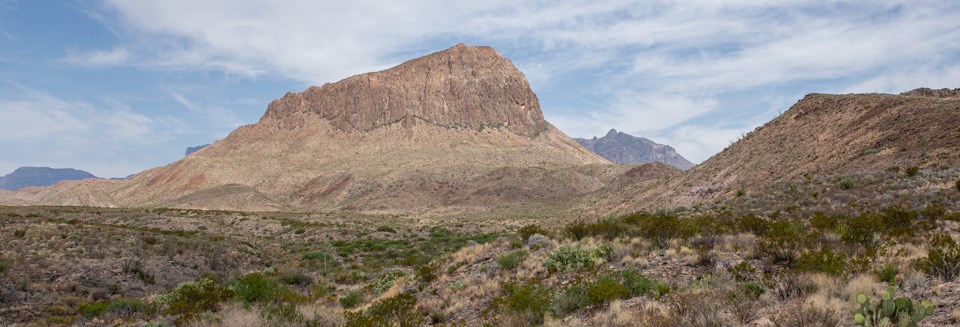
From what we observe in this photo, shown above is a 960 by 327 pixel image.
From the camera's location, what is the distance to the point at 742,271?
372 inches

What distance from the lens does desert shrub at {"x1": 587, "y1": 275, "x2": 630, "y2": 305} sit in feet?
29.5

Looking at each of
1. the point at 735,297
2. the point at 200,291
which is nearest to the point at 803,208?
the point at 735,297

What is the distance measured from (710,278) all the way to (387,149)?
391ft

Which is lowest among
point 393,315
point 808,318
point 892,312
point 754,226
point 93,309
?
point 93,309

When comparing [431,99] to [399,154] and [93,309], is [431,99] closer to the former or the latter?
[399,154]

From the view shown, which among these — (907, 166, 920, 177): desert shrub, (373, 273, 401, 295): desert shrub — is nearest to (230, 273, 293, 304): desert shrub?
(373, 273, 401, 295): desert shrub

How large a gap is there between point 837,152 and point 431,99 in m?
119

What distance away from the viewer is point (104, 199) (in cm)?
10131

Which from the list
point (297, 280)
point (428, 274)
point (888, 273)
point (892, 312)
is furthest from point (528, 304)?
point (297, 280)

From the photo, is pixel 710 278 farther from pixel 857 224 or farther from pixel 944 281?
pixel 857 224

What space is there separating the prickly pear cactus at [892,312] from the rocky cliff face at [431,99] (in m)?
131

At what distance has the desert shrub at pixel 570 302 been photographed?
909cm

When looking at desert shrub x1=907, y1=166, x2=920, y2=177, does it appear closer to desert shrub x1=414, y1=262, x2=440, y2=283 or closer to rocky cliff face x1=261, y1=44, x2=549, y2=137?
desert shrub x1=414, y1=262, x2=440, y2=283

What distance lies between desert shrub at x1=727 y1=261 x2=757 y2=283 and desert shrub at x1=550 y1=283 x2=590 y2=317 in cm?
278
